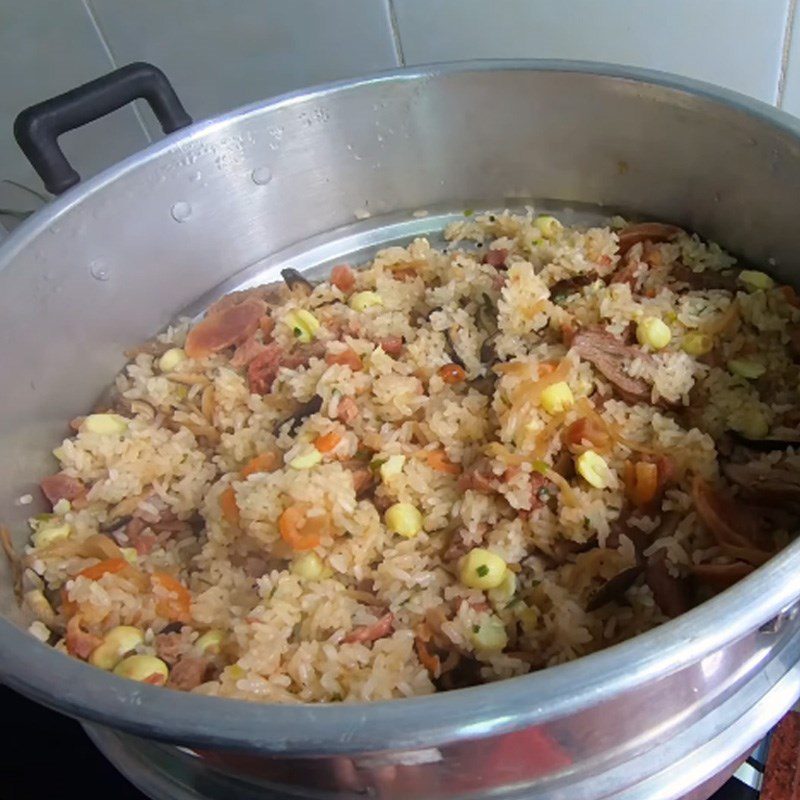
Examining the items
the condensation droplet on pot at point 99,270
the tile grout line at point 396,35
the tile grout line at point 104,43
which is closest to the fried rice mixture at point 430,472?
the condensation droplet on pot at point 99,270

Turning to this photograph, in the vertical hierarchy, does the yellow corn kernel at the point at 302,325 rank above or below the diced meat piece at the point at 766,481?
above

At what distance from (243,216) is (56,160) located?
377 mm

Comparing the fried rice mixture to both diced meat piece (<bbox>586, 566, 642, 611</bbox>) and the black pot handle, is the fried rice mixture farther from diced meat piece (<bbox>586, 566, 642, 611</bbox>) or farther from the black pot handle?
the black pot handle

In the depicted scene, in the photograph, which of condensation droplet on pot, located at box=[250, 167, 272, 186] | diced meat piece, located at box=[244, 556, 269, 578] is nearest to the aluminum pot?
condensation droplet on pot, located at box=[250, 167, 272, 186]

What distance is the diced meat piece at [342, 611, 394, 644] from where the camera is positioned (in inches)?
43.3

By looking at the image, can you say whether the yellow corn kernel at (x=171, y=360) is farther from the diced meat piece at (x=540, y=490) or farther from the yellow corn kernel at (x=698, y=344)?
the yellow corn kernel at (x=698, y=344)

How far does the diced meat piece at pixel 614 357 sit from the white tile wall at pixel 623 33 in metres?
0.56

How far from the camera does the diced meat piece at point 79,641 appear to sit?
45.7 inches

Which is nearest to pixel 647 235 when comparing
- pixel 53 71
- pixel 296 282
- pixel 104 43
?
pixel 296 282

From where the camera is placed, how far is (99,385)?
5.28 ft

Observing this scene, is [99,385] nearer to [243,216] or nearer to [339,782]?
[243,216]

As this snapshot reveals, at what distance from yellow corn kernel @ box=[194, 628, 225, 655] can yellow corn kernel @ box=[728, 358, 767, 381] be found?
35.8 inches

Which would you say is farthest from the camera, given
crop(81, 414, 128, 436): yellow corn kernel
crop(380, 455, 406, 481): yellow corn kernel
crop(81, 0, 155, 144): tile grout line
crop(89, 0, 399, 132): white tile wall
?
crop(81, 0, 155, 144): tile grout line

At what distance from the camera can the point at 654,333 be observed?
140 centimetres
